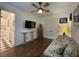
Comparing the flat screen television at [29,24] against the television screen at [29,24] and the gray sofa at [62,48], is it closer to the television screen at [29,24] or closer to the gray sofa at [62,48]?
the television screen at [29,24]

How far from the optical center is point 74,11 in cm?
178

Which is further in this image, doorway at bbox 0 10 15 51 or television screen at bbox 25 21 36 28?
television screen at bbox 25 21 36 28

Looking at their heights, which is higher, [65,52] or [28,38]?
[28,38]

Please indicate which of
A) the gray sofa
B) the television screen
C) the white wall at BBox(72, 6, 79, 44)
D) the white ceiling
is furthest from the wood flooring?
the white ceiling

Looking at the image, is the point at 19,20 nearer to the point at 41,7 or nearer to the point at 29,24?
the point at 29,24

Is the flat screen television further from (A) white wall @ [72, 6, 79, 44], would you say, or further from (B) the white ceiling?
(A) white wall @ [72, 6, 79, 44]

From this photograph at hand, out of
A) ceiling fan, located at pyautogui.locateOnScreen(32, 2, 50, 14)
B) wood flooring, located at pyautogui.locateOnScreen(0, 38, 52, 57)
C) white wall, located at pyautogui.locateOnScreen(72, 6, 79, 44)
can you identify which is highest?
ceiling fan, located at pyautogui.locateOnScreen(32, 2, 50, 14)

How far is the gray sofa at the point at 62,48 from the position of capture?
5.56ft

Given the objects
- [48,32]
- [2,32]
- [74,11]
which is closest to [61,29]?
[48,32]

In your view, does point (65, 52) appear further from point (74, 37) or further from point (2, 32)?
point (2, 32)

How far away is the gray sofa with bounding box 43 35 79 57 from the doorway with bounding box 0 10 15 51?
51 cm

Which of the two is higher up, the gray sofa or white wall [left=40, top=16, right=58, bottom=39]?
white wall [left=40, top=16, right=58, bottom=39]

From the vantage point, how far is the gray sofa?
1.70 metres

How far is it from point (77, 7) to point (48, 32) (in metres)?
0.53
